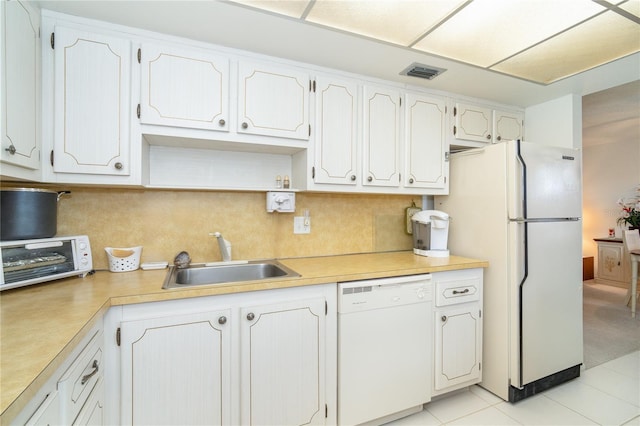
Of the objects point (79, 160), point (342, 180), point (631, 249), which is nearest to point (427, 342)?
point (342, 180)

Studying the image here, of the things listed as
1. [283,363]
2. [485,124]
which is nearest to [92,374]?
[283,363]

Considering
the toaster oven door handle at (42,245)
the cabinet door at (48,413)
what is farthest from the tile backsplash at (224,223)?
the cabinet door at (48,413)

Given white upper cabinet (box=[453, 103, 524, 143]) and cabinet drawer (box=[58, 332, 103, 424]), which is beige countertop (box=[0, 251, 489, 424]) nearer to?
cabinet drawer (box=[58, 332, 103, 424])

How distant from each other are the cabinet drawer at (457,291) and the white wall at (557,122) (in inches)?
56.9

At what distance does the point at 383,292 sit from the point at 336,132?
A: 3.42ft

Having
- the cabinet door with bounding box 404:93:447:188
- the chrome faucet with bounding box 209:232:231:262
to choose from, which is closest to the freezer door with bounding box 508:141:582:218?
the cabinet door with bounding box 404:93:447:188

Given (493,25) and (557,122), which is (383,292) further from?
(557,122)

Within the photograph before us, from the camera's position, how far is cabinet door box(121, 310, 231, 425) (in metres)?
1.25

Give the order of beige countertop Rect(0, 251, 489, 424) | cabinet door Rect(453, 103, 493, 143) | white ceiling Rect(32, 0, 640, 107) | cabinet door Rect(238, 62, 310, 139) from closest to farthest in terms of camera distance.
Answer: beige countertop Rect(0, 251, 489, 424)
white ceiling Rect(32, 0, 640, 107)
cabinet door Rect(238, 62, 310, 139)
cabinet door Rect(453, 103, 493, 143)

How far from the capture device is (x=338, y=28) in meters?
1.55

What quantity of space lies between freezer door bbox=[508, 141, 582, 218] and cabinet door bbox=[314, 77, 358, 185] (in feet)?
3.38

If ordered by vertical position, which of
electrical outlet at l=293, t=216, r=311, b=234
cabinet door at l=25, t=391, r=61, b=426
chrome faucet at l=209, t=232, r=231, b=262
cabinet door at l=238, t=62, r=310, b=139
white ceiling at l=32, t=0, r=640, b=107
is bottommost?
cabinet door at l=25, t=391, r=61, b=426

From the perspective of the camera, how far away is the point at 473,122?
7.91 feet

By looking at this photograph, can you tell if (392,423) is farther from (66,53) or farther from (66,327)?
(66,53)
